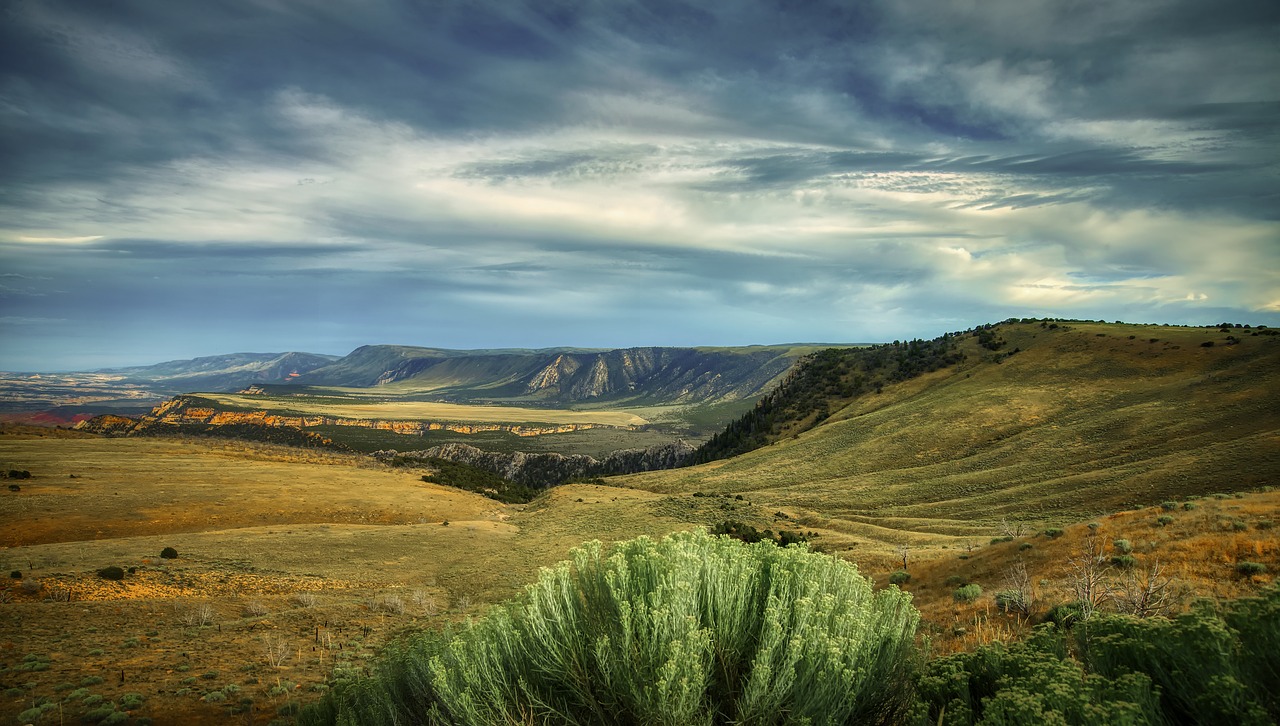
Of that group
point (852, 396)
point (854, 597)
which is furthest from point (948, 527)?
point (852, 396)

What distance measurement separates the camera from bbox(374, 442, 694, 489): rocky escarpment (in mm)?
106000

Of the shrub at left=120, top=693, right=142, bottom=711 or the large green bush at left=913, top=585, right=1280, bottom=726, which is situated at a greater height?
the large green bush at left=913, top=585, right=1280, bottom=726

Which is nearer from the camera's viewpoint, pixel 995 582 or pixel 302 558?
pixel 995 582

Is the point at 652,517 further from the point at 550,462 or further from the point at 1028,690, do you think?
the point at 550,462

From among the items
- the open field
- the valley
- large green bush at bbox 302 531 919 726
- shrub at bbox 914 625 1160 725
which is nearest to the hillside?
the valley

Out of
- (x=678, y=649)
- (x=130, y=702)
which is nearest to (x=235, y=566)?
(x=130, y=702)

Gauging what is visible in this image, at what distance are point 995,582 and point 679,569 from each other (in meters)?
15.5

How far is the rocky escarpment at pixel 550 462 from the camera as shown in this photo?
348ft

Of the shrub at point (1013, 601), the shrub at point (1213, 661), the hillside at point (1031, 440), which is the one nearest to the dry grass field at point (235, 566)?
the shrub at point (1213, 661)

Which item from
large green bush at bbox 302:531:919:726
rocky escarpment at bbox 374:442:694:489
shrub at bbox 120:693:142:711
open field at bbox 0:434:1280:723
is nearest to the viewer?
large green bush at bbox 302:531:919:726

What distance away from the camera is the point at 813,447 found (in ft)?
237

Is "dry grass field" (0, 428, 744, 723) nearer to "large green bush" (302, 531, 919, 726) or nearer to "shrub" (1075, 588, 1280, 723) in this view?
"large green bush" (302, 531, 919, 726)

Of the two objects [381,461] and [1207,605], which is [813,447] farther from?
[1207,605]

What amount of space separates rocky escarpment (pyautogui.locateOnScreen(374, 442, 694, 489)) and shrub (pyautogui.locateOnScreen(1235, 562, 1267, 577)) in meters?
90.2
